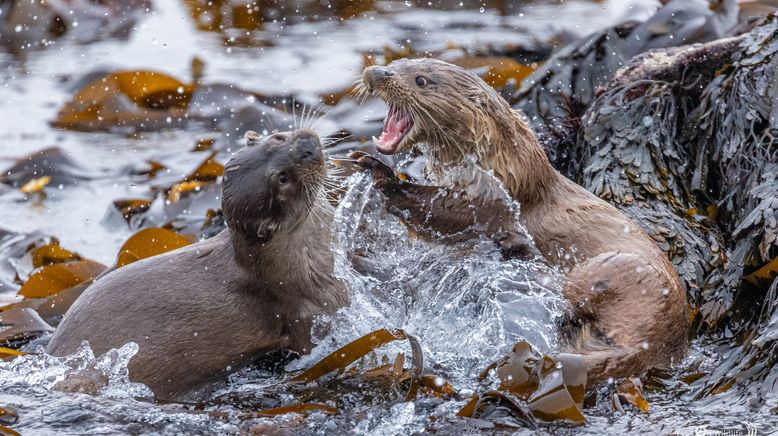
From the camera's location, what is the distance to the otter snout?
4.41 m

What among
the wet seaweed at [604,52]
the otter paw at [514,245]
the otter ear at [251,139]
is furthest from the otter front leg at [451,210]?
the wet seaweed at [604,52]

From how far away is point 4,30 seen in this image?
10.3m

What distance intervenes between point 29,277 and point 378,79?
7.14ft

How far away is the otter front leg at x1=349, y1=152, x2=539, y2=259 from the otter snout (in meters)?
0.30

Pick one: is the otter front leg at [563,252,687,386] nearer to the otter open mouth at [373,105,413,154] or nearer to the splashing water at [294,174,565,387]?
the splashing water at [294,174,565,387]

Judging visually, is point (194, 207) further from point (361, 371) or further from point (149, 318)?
point (361, 371)

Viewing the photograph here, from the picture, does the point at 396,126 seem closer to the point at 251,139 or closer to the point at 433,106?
the point at 433,106

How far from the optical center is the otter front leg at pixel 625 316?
4.04m

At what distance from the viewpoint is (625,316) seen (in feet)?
13.5

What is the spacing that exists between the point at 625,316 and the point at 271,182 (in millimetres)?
1433

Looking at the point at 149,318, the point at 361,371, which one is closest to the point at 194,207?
the point at 149,318

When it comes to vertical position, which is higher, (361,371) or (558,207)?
(558,207)

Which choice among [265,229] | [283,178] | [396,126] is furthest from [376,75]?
[265,229]

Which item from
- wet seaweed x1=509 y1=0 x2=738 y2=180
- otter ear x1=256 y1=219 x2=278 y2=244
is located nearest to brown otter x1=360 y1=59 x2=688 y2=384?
otter ear x1=256 y1=219 x2=278 y2=244
